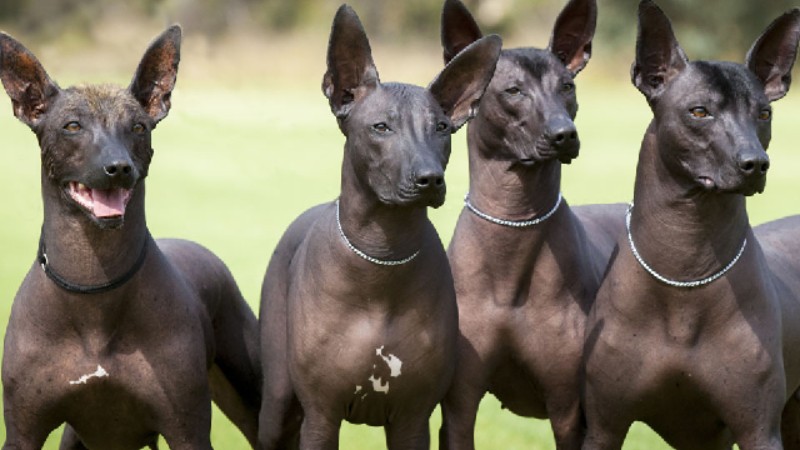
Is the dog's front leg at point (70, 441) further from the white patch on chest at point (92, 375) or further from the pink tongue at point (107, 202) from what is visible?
the pink tongue at point (107, 202)

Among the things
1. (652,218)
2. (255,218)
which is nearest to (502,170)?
(652,218)

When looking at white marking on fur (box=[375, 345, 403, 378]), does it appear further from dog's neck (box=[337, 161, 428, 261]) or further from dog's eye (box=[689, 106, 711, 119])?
dog's eye (box=[689, 106, 711, 119])

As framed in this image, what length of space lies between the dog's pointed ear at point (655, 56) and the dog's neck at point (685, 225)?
199 millimetres

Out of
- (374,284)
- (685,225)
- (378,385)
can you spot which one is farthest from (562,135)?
(378,385)

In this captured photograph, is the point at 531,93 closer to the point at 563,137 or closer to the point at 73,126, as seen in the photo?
the point at 563,137

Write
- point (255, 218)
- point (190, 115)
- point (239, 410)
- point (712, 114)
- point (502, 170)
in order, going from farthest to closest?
point (190, 115) → point (255, 218) → point (239, 410) → point (502, 170) → point (712, 114)

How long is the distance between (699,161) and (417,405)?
1.62 m

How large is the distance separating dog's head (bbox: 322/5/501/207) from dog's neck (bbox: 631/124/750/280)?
2.82 ft

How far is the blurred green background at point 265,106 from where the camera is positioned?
61.9ft

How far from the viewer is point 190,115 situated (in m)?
24.9

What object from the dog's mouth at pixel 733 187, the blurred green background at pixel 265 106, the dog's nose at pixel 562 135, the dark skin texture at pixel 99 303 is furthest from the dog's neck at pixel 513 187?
the blurred green background at pixel 265 106

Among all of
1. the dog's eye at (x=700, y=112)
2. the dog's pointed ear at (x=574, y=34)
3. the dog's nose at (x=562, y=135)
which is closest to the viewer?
the dog's eye at (x=700, y=112)

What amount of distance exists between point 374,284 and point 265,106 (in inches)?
800

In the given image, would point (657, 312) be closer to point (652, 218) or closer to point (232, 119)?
point (652, 218)
